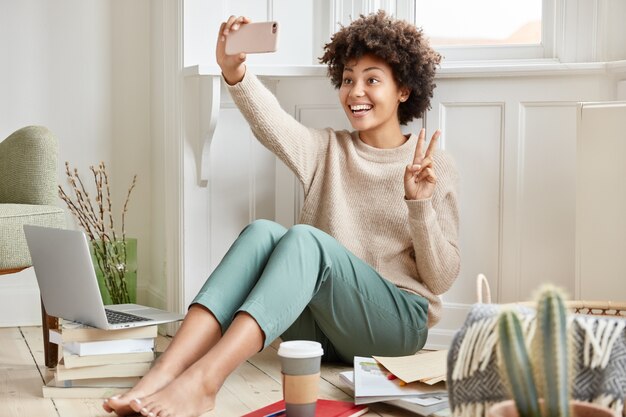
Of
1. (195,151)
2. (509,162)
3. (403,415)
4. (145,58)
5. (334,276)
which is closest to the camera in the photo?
(403,415)

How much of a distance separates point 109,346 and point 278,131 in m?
0.70

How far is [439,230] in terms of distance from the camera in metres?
2.20

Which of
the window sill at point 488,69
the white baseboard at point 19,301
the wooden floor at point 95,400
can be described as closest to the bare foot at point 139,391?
the wooden floor at point 95,400

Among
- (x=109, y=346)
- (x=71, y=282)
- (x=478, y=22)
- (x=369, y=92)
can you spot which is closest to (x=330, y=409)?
(x=109, y=346)

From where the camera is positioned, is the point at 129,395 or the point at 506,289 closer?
the point at 129,395

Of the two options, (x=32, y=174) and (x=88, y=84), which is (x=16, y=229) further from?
(x=88, y=84)

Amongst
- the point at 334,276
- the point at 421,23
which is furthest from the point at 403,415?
the point at 421,23

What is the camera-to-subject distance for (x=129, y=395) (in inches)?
67.7

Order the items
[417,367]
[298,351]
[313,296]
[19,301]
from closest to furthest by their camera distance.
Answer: [298,351], [417,367], [313,296], [19,301]

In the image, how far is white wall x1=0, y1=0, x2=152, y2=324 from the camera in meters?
2.94

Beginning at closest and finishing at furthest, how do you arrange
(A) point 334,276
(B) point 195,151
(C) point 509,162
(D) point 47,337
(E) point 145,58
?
(A) point 334,276, (D) point 47,337, (C) point 509,162, (B) point 195,151, (E) point 145,58

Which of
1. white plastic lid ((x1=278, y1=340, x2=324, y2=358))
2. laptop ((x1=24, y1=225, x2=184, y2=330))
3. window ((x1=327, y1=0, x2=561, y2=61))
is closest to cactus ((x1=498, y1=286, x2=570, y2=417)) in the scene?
white plastic lid ((x1=278, y1=340, x2=324, y2=358))

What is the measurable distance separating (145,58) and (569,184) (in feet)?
4.92

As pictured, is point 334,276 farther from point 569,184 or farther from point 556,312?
point 556,312
